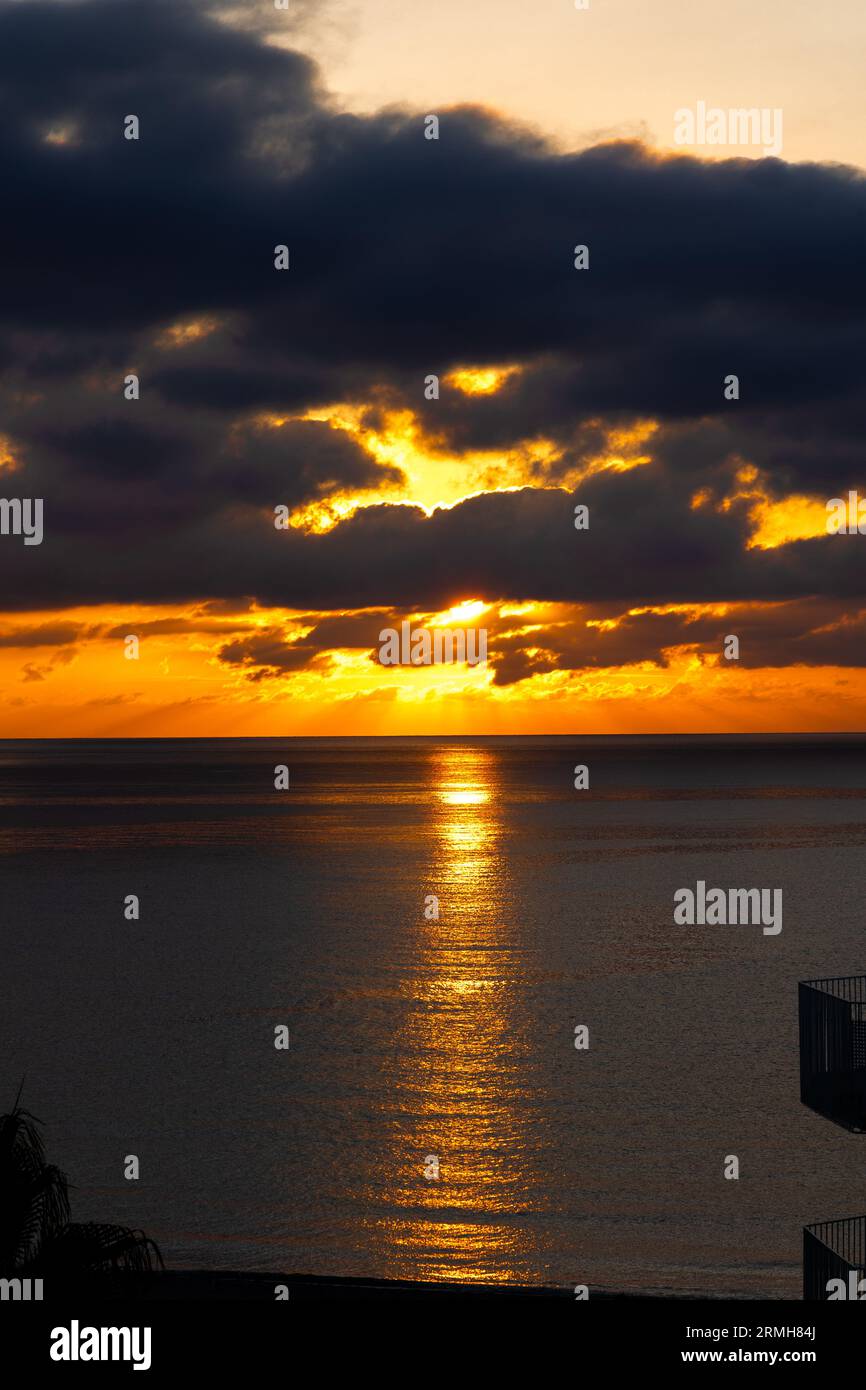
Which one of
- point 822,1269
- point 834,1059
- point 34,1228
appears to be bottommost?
point 822,1269

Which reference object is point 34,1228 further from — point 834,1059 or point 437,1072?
point 437,1072

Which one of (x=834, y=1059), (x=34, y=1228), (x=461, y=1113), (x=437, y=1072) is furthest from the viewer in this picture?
(x=437, y=1072)

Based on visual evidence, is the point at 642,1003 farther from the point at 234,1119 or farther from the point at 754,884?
the point at 754,884

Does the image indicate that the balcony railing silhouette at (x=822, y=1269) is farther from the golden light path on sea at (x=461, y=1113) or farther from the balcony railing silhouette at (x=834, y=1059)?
the golden light path on sea at (x=461, y=1113)

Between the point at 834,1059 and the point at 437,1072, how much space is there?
2441 cm

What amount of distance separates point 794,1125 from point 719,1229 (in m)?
9.02

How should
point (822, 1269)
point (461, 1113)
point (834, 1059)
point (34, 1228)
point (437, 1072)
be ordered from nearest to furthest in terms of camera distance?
point (34, 1228) < point (822, 1269) < point (834, 1059) < point (461, 1113) < point (437, 1072)

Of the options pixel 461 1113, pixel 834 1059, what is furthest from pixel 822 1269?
pixel 461 1113

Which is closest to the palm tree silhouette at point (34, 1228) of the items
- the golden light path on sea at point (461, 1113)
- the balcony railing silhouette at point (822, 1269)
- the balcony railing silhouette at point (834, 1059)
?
the balcony railing silhouette at point (822, 1269)

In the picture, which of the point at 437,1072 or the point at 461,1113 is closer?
the point at 461,1113

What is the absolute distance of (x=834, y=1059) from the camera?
22.5 m

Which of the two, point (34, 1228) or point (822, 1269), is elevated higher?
point (34, 1228)

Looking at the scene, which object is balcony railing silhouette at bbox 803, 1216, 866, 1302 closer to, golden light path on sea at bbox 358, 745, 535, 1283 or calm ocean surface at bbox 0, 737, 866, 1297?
calm ocean surface at bbox 0, 737, 866, 1297

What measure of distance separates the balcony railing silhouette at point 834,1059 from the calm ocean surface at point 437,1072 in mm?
7181
